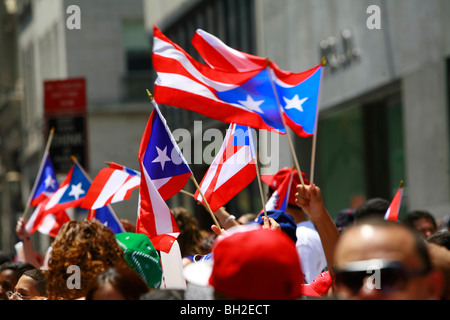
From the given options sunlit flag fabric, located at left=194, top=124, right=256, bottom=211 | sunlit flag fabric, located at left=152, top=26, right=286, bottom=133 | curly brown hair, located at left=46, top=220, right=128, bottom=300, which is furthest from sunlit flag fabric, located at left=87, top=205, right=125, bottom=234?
curly brown hair, located at left=46, top=220, right=128, bottom=300

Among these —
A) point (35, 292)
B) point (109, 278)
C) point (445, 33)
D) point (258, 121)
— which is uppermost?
point (445, 33)

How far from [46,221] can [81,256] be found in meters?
5.85

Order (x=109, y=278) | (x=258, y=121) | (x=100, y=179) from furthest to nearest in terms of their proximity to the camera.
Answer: (x=100, y=179) < (x=258, y=121) < (x=109, y=278)

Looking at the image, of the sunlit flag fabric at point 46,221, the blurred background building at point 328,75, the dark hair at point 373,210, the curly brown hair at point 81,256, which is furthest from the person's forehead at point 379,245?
the blurred background building at point 328,75

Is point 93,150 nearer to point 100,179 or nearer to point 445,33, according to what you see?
point 445,33

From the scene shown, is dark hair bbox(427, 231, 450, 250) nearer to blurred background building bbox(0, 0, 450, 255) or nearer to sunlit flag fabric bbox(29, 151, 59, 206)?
sunlit flag fabric bbox(29, 151, 59, 206)

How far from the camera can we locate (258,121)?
6359 millimetres

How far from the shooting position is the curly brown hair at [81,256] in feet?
15.4

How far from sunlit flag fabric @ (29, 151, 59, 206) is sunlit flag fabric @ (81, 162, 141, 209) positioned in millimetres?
2416

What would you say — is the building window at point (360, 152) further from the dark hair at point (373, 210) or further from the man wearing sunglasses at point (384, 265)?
the man wearing sunglasses at point (384, 265)

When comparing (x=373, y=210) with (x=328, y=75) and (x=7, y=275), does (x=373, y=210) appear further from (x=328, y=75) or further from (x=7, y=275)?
(x=328, y=75)

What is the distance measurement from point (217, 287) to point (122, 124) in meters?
28.8

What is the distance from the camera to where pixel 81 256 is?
4.77m

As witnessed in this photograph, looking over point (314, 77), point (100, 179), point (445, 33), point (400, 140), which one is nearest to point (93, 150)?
point (400, 140)
